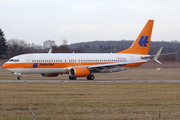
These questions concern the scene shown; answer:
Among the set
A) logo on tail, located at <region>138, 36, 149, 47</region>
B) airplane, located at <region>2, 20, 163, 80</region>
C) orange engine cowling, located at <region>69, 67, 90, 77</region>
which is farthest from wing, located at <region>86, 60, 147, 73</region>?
logo on tail, located at <region>138, 36, 149, 47</region>

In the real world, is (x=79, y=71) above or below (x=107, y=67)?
below

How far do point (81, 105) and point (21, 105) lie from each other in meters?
3.57

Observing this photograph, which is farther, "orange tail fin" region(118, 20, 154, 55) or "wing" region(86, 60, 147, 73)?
"orange tail fin" region(118, 20, 154, 55)

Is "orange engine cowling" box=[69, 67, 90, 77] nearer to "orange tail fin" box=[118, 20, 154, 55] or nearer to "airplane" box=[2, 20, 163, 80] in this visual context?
"airplane" box=[2, 20, 163, 80]

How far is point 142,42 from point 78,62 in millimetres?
10616

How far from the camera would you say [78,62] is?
45.5 meters

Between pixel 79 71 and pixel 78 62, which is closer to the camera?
pixel 79 71

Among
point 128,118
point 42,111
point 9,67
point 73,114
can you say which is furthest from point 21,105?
point 9,67

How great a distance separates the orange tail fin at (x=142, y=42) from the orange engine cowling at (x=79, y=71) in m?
8.55

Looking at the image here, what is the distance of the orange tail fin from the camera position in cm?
4991

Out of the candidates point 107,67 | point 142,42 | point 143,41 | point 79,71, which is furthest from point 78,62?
point 143,41

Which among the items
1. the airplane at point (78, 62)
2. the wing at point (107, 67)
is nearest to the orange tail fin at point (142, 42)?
the airplane at point (78, 62)

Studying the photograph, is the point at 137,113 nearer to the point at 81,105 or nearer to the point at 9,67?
the point at 81,105

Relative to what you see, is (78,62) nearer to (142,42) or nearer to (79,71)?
(79,71)
